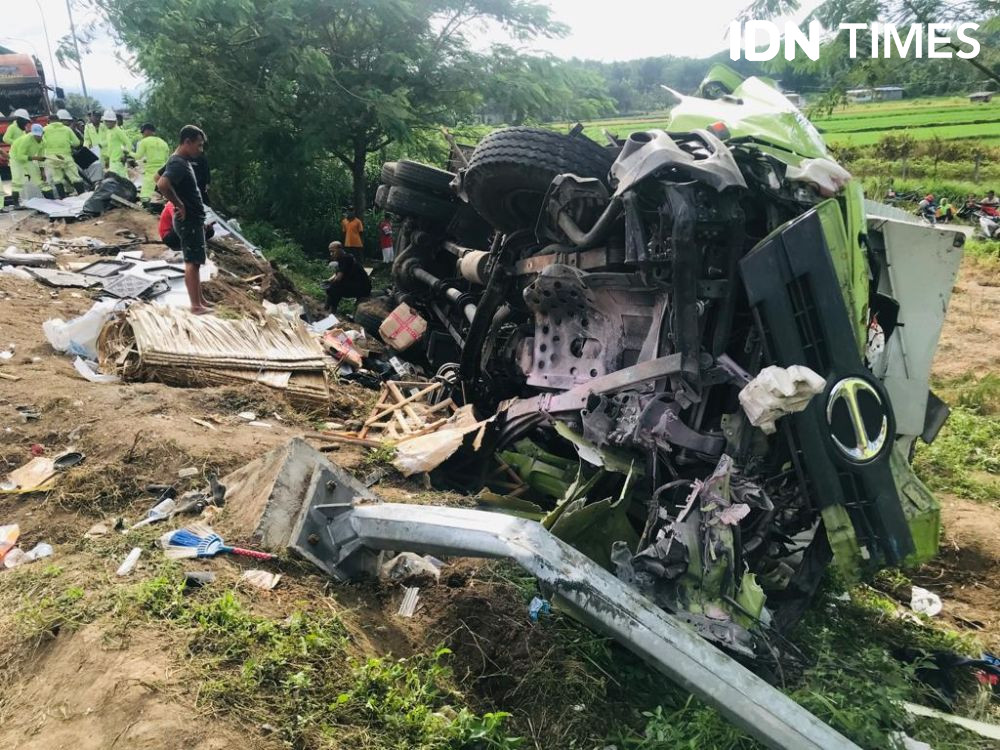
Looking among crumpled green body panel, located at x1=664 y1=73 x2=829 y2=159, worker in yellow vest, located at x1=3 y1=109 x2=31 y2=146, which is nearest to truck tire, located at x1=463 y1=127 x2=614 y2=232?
crumpled green body panel, located at x1=664 y1=73 x2=829 y2=159

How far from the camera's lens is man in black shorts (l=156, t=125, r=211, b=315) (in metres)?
6.15

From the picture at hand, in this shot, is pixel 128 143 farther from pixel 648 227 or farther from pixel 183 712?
pixel 183 712

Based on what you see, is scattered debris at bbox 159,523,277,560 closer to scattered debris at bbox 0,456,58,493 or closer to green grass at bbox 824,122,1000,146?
scattered debris at bbox 0,456,58,493

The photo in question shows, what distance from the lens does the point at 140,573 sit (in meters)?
2.63

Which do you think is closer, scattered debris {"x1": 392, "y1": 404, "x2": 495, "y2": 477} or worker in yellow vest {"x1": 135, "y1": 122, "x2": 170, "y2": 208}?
scattered debris {"x1": 392, "y1": 404, "x2": 495, "y2": 477}

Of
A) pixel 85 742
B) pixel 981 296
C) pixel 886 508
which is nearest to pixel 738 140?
A: pixel 886 508

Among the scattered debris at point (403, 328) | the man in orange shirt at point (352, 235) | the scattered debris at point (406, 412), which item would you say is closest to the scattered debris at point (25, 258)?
the scattered debris at point (403, 328)

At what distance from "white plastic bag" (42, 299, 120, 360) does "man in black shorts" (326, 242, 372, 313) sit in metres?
3.14

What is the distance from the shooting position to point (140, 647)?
7.27ft

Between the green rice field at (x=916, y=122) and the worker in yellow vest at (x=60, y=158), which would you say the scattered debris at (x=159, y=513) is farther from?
the green rice field at (x=916, y=122)

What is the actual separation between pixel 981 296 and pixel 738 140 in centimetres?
932

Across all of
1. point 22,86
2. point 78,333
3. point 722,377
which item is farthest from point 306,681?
point 22,86

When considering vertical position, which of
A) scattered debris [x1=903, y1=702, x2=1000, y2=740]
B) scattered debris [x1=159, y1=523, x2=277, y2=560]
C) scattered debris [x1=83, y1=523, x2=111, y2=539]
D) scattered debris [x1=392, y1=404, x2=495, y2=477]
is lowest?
scattered debris [x1=903, y1=702, x2=1000, y2=740]

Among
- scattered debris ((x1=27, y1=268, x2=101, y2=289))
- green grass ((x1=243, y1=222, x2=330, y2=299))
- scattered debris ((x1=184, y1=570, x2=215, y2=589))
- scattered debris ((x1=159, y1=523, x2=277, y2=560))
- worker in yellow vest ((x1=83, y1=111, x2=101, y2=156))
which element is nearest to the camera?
scattered debris ((x1=184, y1=570, x2=215, y2=589))
